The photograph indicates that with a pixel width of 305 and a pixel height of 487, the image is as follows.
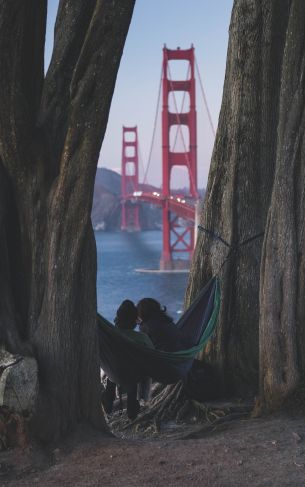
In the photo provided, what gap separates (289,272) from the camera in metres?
3.42

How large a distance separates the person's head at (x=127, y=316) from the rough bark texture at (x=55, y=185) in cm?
50

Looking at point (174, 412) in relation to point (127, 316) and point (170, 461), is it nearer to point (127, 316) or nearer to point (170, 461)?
point (127, 316)

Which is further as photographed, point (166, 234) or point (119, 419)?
point (166, 234)

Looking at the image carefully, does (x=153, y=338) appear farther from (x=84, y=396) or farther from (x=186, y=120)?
(x=186, y=120)

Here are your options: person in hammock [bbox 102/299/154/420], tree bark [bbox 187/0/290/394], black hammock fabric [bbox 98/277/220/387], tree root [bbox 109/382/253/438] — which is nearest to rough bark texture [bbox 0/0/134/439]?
black hammock fabric [bbox 98/277/220/387]

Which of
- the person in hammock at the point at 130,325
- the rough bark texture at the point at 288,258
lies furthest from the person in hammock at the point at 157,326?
the rough bark texture at the point at 288,258

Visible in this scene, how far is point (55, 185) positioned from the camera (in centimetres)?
306

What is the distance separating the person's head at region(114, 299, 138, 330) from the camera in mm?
3662

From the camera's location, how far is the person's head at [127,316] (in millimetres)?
3662

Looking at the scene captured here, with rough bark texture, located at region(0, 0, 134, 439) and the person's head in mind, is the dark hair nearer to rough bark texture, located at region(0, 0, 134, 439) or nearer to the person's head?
the person's head

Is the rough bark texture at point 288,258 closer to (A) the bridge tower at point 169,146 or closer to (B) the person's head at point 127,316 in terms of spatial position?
(B) the person's head at point 127,316

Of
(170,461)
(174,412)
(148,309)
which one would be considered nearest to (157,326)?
(148,309)

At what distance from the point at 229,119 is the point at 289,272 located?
1368 mm

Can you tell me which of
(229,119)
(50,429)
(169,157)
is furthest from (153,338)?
Result: (169,157)
